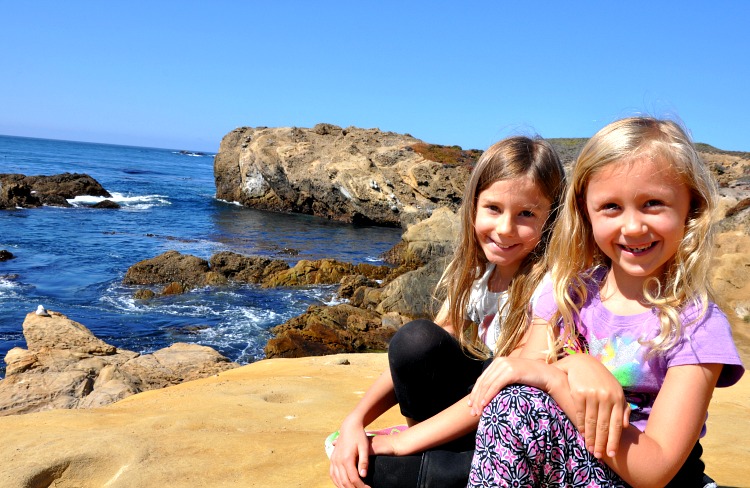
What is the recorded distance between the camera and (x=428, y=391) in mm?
2039

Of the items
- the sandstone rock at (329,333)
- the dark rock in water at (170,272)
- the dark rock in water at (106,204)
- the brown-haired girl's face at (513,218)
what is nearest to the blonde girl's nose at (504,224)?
the brown-haired girl's face at (513,218)

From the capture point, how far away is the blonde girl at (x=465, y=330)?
1.93 metres

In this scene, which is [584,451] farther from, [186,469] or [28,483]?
[28,483]

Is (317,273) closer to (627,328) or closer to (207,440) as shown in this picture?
(207,440)

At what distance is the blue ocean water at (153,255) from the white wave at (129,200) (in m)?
0.10

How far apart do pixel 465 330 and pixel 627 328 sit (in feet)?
2.30

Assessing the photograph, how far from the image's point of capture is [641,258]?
5.82ft

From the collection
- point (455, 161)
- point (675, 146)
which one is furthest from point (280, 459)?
point (455, 161)

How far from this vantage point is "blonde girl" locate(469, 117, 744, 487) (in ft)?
5.11

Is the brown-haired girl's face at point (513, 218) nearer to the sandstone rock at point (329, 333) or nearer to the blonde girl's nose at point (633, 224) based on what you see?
the blonde girl's nose at point (633, 224)

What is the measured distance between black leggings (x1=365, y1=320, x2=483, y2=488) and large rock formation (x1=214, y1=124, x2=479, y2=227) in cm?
1962

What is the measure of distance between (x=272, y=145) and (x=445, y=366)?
89.5ft

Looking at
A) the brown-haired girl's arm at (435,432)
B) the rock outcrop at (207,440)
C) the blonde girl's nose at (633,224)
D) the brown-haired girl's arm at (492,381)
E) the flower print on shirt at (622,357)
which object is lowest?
the rock outcrop at (207,440)

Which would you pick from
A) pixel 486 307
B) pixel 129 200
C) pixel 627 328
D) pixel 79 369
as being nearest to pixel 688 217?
pixel 627 328
